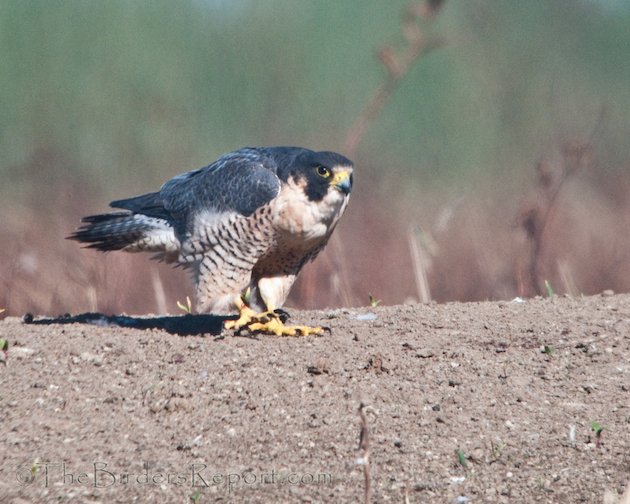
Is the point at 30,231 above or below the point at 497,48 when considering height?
below

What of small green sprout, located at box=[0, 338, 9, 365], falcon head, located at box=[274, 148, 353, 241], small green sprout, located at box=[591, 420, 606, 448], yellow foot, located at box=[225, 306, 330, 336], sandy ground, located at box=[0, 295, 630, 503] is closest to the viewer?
sandy ground, located at box=[0, 295, 630, 503]

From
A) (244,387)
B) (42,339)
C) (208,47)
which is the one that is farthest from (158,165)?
(244,387)

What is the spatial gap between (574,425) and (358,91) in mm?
8587

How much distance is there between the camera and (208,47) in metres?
12.9

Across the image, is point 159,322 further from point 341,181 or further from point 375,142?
point 375,142

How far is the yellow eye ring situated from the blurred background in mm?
330

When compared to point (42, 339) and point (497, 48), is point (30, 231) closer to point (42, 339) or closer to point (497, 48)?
point (42, 339)

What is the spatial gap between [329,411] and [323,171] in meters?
1.77

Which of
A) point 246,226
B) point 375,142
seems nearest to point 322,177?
point 246,226

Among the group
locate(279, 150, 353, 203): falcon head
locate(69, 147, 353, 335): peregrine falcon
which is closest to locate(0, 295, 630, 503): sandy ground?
locate(69, 147, 353, 335): peregrine falcon

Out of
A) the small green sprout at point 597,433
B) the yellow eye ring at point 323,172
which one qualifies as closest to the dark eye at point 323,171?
the yellow eye ring at point 323,172

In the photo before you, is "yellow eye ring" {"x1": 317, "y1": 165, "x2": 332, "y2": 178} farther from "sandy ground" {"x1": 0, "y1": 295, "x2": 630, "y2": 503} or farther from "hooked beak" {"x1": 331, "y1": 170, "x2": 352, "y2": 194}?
"sandy ground" {"x1": 0, "y1": 295, "x2": 630, "y2": 503}

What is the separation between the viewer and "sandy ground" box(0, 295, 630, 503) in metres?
3.98

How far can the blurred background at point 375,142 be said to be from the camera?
7.93 meters
